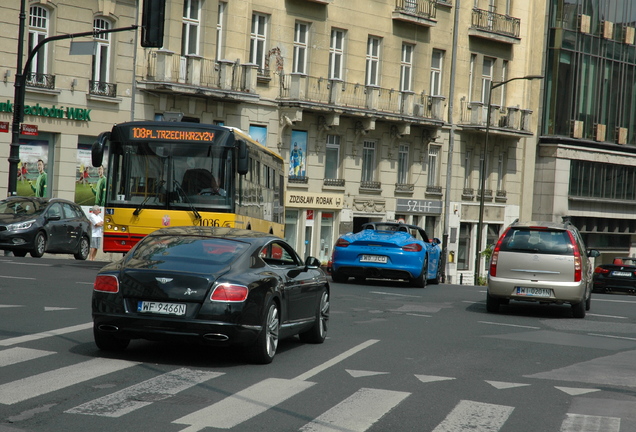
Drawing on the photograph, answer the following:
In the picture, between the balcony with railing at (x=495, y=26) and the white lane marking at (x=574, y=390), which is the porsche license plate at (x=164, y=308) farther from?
the balcony with railing at (x=495, y=26)

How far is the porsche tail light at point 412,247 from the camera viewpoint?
2369 cm

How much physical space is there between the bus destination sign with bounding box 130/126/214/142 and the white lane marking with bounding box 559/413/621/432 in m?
13.6

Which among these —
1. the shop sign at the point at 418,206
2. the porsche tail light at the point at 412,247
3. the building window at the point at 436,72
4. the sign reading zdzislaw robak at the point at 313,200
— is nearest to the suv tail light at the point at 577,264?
the porsche tail light at the point at 412,247

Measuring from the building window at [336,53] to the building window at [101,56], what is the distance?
430 inches

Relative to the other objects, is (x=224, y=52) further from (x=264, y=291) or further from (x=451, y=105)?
(x=264, y=291)

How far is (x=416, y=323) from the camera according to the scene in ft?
52.3

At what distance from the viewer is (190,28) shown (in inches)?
1465

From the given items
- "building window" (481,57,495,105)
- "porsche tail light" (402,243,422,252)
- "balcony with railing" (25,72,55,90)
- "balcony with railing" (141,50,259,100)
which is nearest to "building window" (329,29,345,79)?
"balcony with railing" (141,50,259,100)

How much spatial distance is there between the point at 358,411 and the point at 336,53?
115 feet

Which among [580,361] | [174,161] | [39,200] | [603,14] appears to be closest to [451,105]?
[603,14]

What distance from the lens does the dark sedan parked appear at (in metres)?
10.2

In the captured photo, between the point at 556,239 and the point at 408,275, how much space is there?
5.95 meters

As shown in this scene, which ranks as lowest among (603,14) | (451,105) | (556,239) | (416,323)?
(416,323)

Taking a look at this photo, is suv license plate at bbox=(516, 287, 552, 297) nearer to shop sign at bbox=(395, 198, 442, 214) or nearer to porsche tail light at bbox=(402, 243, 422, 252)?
porsche tail light at bbox=(402, 243, 422, 252)
